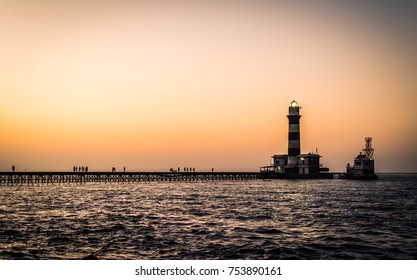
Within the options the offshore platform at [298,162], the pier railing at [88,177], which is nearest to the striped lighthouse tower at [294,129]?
the offshore platform at [298,162]

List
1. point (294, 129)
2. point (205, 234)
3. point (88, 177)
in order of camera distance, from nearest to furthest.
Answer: point (205, 234) < point (88, 177) < point (294, 129)

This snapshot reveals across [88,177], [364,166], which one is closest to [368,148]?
[364,166]

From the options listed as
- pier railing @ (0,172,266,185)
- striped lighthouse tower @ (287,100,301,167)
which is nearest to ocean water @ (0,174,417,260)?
pier railing @ (0,172,266,185)

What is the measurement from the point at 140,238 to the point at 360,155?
93312 millimetres

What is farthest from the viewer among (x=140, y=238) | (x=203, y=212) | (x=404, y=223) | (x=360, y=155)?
(x=360, y=155)

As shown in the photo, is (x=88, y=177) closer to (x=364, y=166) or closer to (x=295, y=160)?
(x=295, y=160)

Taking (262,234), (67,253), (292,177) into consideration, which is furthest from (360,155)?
(67,253)

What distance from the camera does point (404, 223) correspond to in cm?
2912

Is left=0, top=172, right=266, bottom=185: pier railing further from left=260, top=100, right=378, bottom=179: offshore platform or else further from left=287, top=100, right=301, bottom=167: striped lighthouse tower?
left=287, top=100, right=301, bottom=167: striped lighthouse tower

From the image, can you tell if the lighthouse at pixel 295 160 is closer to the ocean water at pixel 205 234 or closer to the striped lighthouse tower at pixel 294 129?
the striped lighthouse tower at pixel 294 129

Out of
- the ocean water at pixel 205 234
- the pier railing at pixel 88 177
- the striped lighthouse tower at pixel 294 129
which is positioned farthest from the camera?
the striped lighthouse tower at pixel 294 129

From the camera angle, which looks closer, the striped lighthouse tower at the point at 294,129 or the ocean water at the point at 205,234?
the ocean water at the point at 205,234

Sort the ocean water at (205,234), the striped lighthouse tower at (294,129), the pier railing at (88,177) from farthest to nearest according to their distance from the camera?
the striped lighthouse tower at (294,129)
the pier railing at (88,177)
the ocean water at (205,234)
